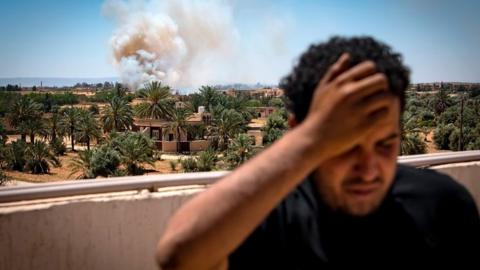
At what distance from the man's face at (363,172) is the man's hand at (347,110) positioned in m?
0.07

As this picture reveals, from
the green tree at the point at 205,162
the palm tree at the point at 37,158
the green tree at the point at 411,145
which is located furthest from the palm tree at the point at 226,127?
the palm tree at the point at 37,158

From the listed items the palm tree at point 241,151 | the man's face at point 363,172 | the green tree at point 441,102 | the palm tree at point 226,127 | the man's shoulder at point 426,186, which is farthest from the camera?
the green tree at point 441,102

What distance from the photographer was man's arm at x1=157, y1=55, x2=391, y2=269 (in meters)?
0.93

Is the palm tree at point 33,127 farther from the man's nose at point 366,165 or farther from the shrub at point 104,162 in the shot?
the man's nose at point 366,165

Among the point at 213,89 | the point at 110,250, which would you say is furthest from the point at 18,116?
the point at 110,250

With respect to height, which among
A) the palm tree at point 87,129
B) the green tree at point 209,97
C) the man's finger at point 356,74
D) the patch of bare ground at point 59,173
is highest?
the green tree at point 209,97

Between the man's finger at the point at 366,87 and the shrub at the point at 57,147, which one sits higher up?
the man's finger at the point at 366,87

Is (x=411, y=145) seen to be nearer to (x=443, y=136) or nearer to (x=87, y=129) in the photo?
(x=443, y=136)

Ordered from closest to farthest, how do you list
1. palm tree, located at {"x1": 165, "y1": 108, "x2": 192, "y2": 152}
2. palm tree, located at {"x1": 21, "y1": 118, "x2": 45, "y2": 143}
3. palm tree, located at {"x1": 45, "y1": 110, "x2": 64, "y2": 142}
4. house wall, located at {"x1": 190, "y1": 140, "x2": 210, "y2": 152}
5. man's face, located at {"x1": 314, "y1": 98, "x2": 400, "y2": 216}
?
1. man's face, located at {"x1": 314, "y1": 98, "x2": 400, "y2": 216}
2. palm tree, located at {"x1": 21, "y1": 118, "x2": 45, "y2": 143}
3. palm tree, located at {"x1": 165, "y1": 108, "x2": 192, "y2": 152}
4. palm tree, located at {"x1": 45, "y1": 110, "x2": 64, "y2": 142}
5. house wall, located at {"x1": 190, "y1": 140, "x2": 210, "y2": 152}

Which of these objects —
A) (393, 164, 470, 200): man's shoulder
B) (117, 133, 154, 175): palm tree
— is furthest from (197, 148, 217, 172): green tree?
(393, 164, 470, 200): man's shoulder

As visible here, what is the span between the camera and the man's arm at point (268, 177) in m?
0.93

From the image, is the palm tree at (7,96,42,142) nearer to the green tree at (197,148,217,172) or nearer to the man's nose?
the green tree at (197,148,217,172)

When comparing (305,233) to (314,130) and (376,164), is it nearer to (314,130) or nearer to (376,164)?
(376,164)

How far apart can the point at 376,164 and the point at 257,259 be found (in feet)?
1.40
